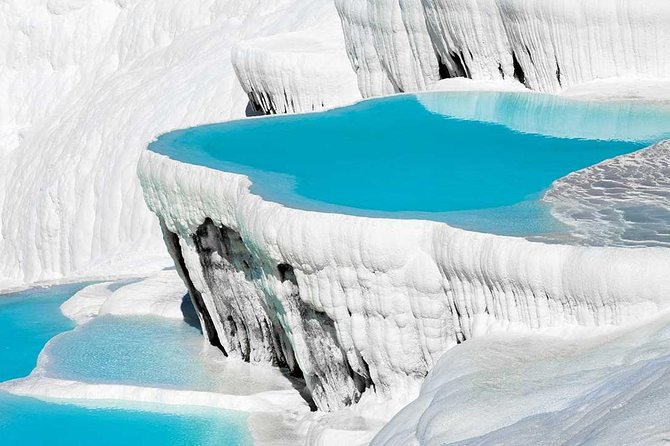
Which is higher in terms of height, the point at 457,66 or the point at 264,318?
the point at 457,66

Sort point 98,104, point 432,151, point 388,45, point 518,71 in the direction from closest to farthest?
point 432,151
point 518,71
point 388,45
point 98,104

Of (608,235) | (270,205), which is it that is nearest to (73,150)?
(270,205)

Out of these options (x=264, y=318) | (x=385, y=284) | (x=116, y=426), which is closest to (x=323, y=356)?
(x=385, y=284)

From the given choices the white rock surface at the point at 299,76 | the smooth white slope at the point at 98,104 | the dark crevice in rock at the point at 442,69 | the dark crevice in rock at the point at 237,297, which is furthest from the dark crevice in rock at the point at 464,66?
the dark crevice in rock at the point at 237,297

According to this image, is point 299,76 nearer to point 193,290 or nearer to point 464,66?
point 464,66

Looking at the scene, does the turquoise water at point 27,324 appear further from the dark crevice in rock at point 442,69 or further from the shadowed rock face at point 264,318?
the dark crevice in rock at point 442,69

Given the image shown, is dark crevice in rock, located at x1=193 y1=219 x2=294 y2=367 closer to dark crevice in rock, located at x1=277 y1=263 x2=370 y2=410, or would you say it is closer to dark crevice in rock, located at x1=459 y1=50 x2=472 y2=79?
dark crevice in rock, located at x1=277 y1=263 x2=370 y2=410
